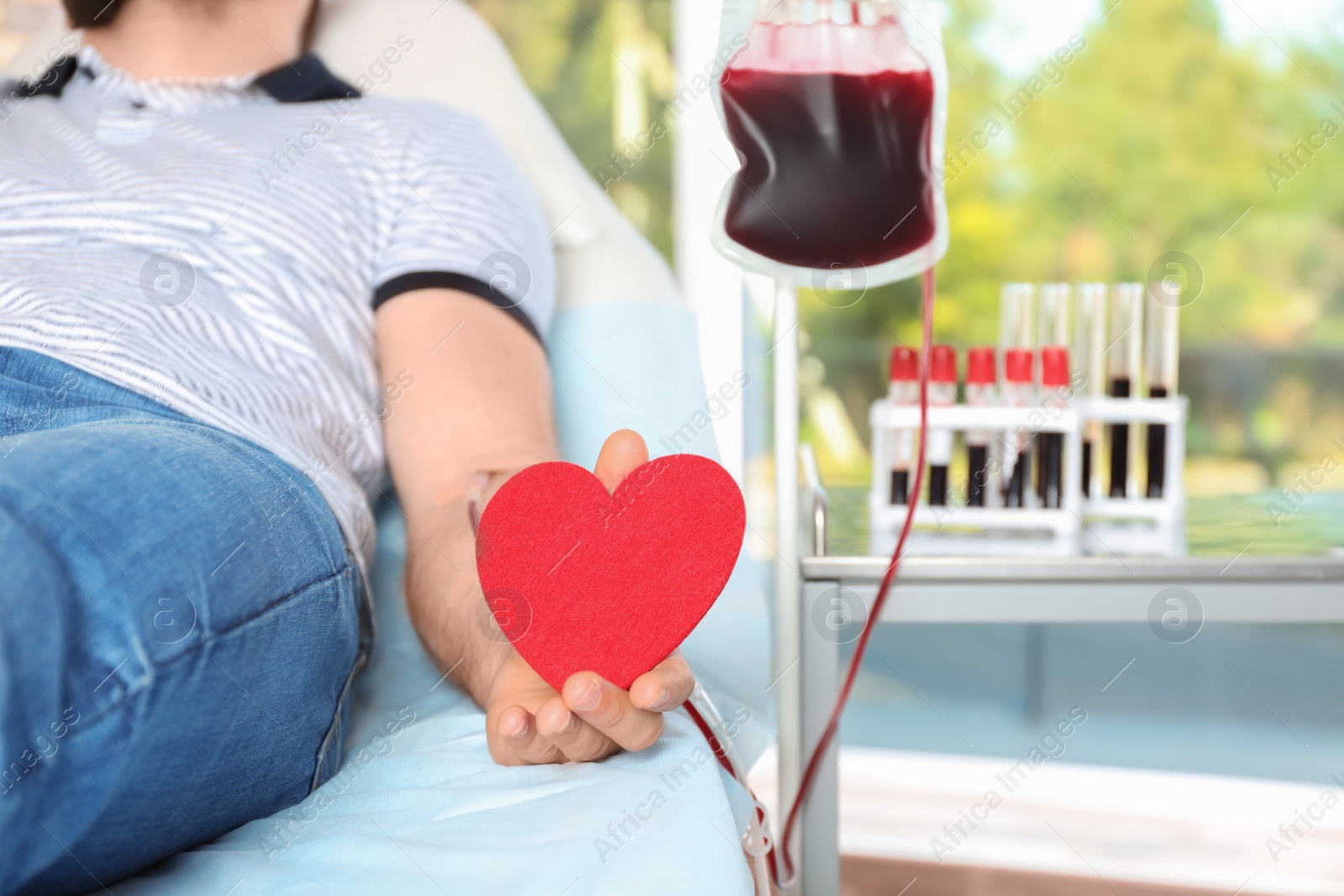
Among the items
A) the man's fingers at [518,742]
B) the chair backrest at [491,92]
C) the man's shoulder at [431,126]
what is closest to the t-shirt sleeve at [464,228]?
the man's shoulder at [431,126]

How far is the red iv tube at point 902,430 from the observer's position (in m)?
0.94

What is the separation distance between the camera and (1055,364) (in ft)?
2.97

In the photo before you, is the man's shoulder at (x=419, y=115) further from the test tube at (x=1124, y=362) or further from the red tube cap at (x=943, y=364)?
the test tube at (x=1124, y=362)

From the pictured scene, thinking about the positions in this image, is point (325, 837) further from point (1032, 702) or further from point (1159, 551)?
point (1032, 702)

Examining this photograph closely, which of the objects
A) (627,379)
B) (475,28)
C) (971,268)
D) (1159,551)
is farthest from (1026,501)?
(971,268)

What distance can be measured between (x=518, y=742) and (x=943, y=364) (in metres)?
0.55

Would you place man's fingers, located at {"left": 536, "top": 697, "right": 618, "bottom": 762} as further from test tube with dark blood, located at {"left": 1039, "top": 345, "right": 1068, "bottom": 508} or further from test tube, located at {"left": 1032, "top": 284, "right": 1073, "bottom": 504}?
test tube, located at {"left": 1032, "top": 284, "right": 1073, "bottom": 504}

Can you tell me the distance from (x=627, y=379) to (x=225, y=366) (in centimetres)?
39

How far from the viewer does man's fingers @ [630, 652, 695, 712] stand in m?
0.51

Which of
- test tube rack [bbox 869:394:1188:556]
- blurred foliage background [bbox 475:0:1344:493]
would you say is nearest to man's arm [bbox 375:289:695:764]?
test tube rack [bbox 869:394:1188:556]

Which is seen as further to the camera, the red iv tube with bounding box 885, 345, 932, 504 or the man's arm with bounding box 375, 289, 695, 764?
the red iv tube with bounding box 885, 345, 932, 504

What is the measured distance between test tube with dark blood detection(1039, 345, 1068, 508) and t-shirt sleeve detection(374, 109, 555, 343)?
450 mm

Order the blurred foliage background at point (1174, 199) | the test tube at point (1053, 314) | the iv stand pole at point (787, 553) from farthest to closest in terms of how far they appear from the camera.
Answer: the blurred foliage background at point (1174, 199)
the test tube at point (1053, 314)
the iv stand pole at point (787, 553)

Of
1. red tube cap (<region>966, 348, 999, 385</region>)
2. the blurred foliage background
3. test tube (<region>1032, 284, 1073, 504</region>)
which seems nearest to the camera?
red tube cap (<region>966, 348, 999, 385</region>)
